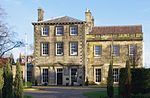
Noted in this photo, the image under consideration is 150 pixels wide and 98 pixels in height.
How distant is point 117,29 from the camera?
63344mm

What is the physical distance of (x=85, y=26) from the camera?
200 ft

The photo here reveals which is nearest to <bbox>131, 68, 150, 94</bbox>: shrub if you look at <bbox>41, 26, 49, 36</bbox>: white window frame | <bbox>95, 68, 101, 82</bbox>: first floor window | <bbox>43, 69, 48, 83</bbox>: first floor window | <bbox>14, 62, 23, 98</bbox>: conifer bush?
<bbox>14, 62, 23, 98</bbox>: conifer bush

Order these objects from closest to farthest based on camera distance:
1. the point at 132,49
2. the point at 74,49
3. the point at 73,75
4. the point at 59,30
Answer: the point at 73,75, the point at 132,49, the point at 74,49, the point at 59,30

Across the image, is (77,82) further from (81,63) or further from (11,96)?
(11,96)

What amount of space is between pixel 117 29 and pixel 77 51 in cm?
807

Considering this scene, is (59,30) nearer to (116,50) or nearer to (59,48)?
(59,48)

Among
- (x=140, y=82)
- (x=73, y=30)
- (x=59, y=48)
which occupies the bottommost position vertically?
(x=140, y=82)

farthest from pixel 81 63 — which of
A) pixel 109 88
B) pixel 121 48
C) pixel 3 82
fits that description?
pixel 3 82

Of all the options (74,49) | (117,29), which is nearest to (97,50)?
(74,49)

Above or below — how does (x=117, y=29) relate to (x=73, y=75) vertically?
above

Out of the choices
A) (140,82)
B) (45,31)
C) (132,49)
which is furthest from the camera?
(45,31)

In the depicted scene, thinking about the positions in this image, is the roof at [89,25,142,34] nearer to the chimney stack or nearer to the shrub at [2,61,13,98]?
the chimney stack

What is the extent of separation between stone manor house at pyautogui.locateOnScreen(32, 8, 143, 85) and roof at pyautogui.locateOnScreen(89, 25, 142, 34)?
0.16 metres

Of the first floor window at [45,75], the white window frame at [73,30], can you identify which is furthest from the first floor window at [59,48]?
the first floor window at [45,75]
